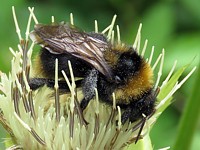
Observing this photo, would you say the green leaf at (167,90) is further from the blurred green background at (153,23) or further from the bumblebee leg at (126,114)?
the blurred green background at (153,23)

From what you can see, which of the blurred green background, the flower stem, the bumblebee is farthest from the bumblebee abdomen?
the blurred green background

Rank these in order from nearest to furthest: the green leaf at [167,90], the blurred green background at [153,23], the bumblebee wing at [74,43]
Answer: the bumblebee wing at [74,43] < the green leaf at [167,90] < the blurred green background at [153,23]

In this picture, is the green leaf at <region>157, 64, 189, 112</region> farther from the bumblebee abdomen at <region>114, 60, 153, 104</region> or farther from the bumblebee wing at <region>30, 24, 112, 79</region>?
the bumblebee wing at <region>30, 24, 112, 79</region>

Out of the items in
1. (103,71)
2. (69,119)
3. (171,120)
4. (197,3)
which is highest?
(197,3)

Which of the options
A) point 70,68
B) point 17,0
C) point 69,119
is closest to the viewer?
point 70,68

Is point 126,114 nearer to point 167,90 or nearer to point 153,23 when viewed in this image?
point 167,90

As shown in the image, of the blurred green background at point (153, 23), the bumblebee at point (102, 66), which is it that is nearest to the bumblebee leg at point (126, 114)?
the bumblebee at point (102, 66)

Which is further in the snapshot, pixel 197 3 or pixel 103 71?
pixel 197 3

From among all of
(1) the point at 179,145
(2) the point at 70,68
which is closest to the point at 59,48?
(2) the point at 70,68

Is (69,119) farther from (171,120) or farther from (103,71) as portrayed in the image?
(171,120)
